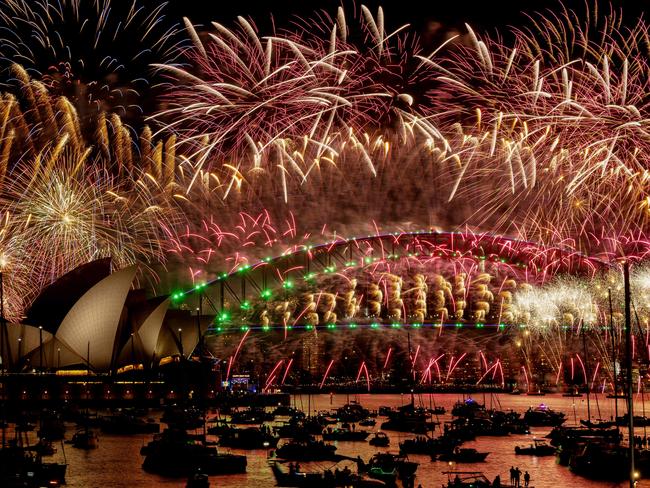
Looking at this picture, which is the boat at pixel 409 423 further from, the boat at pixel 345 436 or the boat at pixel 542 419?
the boat at pixel 542 419

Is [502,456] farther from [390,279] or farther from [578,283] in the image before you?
[390,279]

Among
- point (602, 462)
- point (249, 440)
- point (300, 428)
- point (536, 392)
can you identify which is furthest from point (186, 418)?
point (536, 392)

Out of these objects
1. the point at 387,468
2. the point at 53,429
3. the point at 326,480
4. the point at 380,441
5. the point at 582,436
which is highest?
the point at 53,429

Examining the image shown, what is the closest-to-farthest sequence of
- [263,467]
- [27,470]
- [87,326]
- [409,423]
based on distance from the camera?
[27,470] → [263,467] → [409,423] → [87,326]

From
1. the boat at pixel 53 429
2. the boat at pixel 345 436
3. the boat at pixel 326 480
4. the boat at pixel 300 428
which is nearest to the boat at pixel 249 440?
the boat at pixel 300 428

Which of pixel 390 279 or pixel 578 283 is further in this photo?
pixel 390 279

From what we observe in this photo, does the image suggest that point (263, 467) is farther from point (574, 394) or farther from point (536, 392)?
point (536, 392)

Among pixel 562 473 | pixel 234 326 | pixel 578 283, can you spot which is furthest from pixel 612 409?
pixel 234 326
